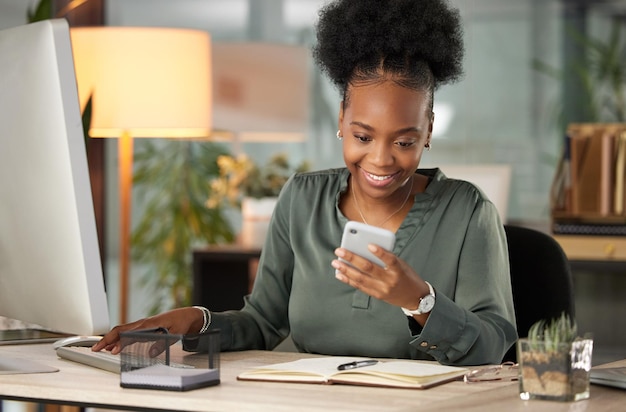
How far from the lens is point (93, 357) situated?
1764mm

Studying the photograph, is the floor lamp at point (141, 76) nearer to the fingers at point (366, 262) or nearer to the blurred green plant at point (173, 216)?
the blurred green plant at point (173, 216)

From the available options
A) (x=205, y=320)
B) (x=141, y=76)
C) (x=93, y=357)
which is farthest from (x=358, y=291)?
(x=141, y=76)

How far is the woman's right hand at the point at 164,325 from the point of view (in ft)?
6.02

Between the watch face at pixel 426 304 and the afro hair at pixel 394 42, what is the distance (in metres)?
0.45

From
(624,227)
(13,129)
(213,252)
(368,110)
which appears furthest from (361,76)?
(213,252)

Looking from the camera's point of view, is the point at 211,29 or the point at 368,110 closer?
the point at 368,110

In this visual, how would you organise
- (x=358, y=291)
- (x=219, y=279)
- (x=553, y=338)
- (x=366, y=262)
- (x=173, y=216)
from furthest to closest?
(x=173, y=216) → (x=219, y=279) → (x=358, y=291) → (x=366, y=262) → (x=553, y=338)

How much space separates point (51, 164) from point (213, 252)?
9.36ft

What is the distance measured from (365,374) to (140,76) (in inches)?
94.1

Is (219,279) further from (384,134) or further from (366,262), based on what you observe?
(366,262)

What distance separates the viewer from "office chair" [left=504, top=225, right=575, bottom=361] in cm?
212

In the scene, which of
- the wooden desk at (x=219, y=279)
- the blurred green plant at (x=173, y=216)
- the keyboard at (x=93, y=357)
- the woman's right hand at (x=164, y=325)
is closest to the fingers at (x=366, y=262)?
the keyboard at (x=93, y=357)

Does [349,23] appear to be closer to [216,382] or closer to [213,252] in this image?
[216,382]

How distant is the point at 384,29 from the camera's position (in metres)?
2.01
